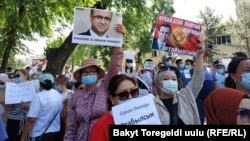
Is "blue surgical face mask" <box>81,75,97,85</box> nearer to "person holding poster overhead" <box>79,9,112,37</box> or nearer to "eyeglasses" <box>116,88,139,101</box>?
"person holding poster overhead" <box>79,9,112,37</box>

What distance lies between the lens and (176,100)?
13.3 feet

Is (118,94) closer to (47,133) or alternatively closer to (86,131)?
(86,131)

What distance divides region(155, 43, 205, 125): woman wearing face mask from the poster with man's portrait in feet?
4.08

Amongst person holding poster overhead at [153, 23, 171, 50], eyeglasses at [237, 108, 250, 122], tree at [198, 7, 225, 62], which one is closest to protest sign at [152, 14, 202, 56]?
person holding poster overhead at [153, 23, 171, 50]

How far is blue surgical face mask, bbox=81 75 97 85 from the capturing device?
4.55m

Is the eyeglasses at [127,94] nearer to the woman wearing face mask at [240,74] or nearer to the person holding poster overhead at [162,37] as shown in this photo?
the woman wearing face mask at [240,74]

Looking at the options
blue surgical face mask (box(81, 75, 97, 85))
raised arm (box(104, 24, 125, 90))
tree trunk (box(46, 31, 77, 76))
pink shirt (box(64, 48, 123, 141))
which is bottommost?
pink shirt (box(64, 48, 123, 141))

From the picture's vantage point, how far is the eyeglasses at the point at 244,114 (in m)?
2.81

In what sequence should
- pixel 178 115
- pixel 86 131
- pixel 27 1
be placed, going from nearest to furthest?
pixel 178 115, pixel 86 131, pixel 27 1

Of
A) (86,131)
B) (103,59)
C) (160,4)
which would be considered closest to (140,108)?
(86,131)

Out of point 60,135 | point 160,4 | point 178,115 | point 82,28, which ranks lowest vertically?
point 60,135

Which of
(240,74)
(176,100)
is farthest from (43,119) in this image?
(240,74)

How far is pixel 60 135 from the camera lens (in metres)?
5.99

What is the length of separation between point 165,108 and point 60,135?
2.56 m
